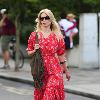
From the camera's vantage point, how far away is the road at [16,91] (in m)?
12.3

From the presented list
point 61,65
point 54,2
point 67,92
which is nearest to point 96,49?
point 54,2

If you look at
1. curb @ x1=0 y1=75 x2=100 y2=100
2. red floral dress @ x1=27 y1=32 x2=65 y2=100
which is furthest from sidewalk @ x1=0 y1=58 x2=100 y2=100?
red floral dress @ x1=27 y1=32 x2=65 y2=100

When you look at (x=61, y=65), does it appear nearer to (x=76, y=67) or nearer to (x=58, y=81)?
(x=58, y=81)

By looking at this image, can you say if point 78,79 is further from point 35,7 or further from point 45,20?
point 45,20

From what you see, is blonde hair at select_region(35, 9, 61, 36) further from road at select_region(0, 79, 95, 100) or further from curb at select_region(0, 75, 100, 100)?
road at select_region(0, 79, 95, 100)

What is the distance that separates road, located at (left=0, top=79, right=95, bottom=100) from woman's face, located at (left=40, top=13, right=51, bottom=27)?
4.42m

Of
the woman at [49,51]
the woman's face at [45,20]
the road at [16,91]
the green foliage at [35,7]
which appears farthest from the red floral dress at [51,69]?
the green foliage at [35,7]

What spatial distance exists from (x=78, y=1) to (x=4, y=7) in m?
4.01

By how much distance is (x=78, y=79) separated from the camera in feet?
49.8

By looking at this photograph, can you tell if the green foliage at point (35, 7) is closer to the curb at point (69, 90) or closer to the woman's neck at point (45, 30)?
the curb at point (69, 90)

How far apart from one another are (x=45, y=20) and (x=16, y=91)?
5738 mm

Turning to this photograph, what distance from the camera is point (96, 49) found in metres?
18.5

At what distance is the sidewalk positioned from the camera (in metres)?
12.6

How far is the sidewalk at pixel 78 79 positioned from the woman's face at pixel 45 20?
13.9ft
